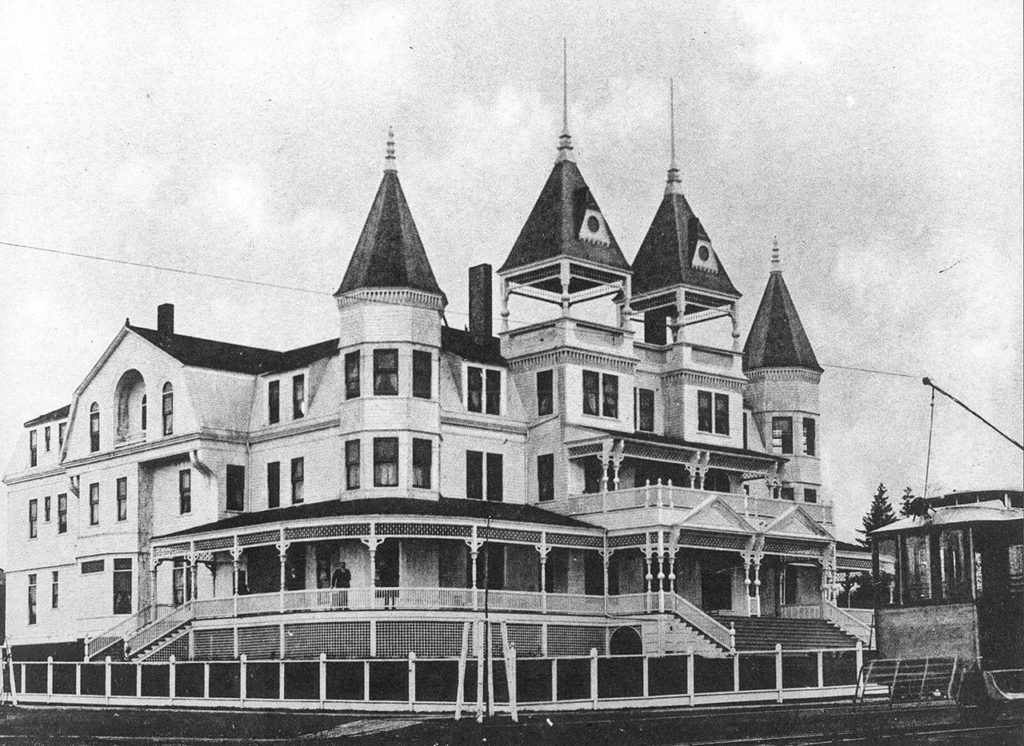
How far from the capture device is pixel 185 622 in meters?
45.4

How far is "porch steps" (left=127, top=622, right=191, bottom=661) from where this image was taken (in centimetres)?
4457

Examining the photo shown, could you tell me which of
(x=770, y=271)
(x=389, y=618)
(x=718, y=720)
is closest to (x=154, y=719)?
(x=389, y=618)

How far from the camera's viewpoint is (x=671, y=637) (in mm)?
43781

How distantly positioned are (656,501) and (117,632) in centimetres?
1733

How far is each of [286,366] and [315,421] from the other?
2.99m

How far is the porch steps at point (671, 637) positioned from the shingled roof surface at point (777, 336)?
590 inches

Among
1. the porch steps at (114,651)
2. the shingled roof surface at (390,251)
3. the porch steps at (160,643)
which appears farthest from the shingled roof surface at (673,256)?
the porch steps at (114,651)

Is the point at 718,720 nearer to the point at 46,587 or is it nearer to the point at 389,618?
the point at 389,618

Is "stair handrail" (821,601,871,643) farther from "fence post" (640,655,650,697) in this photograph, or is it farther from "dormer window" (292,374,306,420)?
"dormer window" (292,374,306,420)

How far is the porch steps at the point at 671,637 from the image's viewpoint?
43219 mm

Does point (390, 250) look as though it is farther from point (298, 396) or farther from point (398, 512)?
point (398, 512)

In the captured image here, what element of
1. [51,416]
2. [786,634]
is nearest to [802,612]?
[786,634]

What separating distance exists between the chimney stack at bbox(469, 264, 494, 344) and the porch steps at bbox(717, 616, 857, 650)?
1369cm

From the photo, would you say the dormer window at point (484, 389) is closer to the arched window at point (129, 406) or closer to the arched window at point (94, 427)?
the arched window at point (129, 406)
